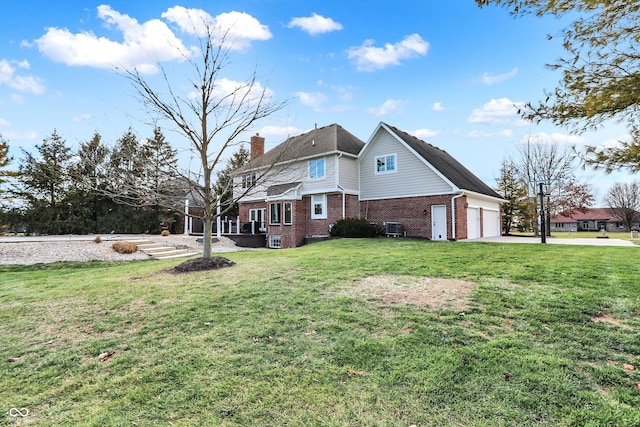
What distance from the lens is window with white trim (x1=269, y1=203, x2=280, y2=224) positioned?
21.6 metres

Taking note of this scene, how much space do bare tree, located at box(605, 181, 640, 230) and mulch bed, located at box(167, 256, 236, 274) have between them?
214 feet

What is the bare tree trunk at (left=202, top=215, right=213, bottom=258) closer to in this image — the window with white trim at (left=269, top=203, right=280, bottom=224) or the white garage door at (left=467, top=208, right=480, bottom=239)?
the window with white trim at (left=269, top=203, right=280, bottom=224)

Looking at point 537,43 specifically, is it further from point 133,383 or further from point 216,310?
point 133,383

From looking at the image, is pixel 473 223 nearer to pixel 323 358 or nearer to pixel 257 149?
pixel 257 149

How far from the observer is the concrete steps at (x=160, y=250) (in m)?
16.5

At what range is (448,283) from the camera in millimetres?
6477

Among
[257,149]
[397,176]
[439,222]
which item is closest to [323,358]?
[439,222]

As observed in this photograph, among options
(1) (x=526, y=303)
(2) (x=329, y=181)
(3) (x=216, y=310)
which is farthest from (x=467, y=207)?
(3) (x=216, y=310)

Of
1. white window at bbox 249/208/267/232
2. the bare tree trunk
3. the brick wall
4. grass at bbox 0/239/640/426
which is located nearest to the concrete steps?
white window at bbox 249/208/267/232

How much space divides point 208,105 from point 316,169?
11.8m

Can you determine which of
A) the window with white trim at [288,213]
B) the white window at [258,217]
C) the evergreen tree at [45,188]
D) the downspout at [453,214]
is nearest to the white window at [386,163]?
the downspout at [453,214]

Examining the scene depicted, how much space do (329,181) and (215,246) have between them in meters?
7.99

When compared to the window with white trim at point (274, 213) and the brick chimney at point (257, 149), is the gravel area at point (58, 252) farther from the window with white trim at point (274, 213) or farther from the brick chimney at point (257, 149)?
the brick chimney at point (257, 149)

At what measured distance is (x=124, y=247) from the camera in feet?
52.0
